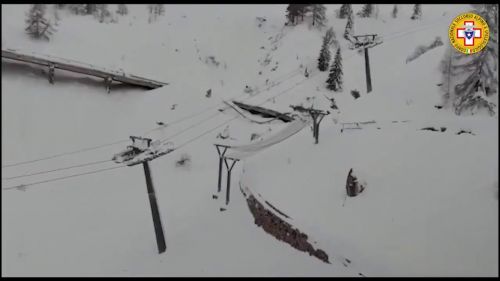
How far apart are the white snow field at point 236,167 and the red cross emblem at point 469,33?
276 cm

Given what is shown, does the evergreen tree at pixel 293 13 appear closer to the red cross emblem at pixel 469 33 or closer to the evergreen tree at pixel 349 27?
the evergreen tree at pixel 349 27

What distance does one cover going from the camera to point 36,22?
118ft

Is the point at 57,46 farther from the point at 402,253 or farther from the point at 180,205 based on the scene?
the point at 402,253

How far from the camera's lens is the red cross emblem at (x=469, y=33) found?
13.8m

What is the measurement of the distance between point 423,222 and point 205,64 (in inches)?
1414

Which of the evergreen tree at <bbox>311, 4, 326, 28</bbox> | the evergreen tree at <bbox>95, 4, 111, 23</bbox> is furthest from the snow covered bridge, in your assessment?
the evergreen tree at <bbox>311, 4, 326, 28</bbox>

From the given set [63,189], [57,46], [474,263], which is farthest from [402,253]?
[57,46]

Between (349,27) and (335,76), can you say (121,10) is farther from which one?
(335,76)

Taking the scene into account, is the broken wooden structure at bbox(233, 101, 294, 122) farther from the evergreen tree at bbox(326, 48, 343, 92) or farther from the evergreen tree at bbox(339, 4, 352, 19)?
the evergreen tree at bbox(339, 4, 352, 19)

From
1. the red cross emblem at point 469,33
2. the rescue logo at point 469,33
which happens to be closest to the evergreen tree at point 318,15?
the rescue logo at point 469,33

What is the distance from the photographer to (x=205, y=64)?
44.2 meters

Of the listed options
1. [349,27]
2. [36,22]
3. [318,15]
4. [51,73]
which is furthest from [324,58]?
[36,22]

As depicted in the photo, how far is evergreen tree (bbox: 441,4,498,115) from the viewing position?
47.3ft

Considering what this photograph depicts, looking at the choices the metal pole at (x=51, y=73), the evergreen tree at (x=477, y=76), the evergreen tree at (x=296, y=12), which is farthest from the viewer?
the evergreen tree at (x=296, y=12)
